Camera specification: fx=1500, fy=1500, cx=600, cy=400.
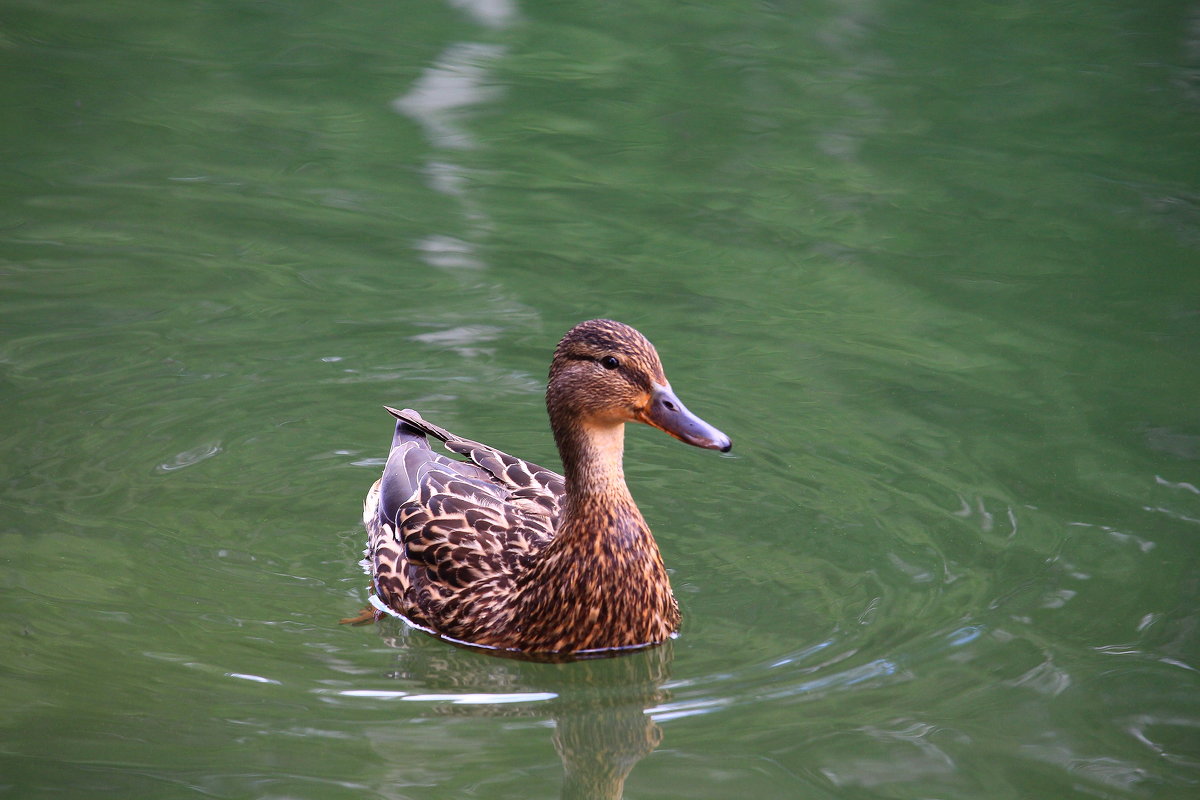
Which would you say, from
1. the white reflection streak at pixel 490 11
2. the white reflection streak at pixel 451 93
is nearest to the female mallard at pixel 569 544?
the white reflection streak at pixel 451 93

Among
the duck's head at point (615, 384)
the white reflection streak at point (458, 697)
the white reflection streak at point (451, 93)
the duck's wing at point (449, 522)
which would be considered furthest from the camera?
the white reflection streak at point (451, 93)

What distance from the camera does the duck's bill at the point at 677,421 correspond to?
18.2 feet

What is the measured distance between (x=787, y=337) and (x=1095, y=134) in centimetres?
406

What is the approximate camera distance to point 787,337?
8.51 m

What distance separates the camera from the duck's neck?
592 cm

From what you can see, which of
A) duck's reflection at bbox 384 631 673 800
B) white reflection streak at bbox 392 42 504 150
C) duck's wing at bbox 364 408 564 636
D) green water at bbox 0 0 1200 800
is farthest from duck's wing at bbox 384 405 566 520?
white reflection streak at bbox 392 42 504 150

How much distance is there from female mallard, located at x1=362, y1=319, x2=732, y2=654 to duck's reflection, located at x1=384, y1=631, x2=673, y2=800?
0.10 metres

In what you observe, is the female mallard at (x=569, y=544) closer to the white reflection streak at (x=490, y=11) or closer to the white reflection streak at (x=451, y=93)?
the white reflection streak at (x=451, y=93)

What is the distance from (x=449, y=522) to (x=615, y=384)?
3.88 ft

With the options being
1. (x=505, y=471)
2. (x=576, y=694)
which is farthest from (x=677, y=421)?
(x=505, y=471)

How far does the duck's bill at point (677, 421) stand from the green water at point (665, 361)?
0.90 metres

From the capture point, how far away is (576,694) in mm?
5641

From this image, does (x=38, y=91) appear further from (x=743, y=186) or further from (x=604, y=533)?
Result: (x=604, y=533)

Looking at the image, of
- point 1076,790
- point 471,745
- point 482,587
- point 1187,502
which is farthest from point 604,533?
point 1187,502
